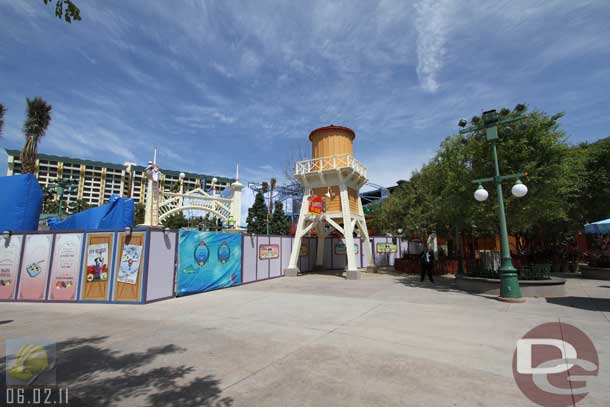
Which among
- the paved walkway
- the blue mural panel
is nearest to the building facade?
the blue mural panel

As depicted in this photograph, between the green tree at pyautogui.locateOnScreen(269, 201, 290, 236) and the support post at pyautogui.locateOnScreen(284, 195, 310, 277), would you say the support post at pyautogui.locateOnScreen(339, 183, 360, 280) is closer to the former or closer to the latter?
the support post at pyautogui.locateOnScreen(284, 195, 310, 277)

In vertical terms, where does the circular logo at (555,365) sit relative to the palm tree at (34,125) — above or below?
below

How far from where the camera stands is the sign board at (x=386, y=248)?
2689 cm

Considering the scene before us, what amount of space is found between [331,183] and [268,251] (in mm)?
5950

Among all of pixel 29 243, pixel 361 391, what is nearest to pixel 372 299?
pixel 361 391

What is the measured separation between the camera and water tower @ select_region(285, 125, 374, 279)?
18.8m

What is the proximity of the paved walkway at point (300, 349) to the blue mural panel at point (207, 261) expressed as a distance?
227cm

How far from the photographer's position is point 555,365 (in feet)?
14.9

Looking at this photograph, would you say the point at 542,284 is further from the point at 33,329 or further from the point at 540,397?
the point at 33,329

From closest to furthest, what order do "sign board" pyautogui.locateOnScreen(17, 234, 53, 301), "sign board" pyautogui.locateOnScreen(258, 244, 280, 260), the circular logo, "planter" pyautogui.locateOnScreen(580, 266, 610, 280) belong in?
the circular logo, "sign board" pyautogui.locateOnScreen(17, 234, 53, 301), "planter" pyautogui.locateOnScreen(580, 266, 610, 280), "sign board" pyautogui.locateOnScreen(258, 244, 280, 260)

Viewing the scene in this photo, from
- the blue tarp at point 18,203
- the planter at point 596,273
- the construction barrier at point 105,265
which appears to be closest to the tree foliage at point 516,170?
the planter at point 596,273

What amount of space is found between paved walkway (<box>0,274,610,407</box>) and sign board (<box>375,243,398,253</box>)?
16611mm

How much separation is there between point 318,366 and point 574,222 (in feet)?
77.8

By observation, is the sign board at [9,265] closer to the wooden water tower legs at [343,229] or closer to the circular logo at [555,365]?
the wooden water tower legs at [343,229]
